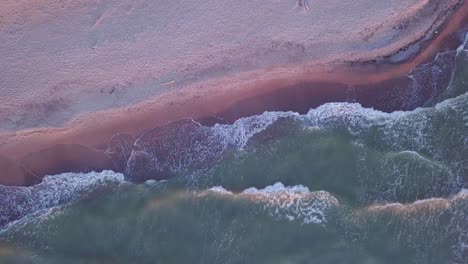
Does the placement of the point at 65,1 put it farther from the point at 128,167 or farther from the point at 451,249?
the point at 451,249

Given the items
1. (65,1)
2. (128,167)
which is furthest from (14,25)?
(128,167)

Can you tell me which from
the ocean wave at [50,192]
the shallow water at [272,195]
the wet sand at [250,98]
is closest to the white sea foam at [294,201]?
the shallow water at [272,195]

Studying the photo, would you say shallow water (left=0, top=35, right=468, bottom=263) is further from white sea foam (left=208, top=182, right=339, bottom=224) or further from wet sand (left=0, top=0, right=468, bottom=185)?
wet sand (left=0, top=0, right=468, bottom=185)

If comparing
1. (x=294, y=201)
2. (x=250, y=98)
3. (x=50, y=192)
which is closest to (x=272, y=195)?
(x=294, y=201)

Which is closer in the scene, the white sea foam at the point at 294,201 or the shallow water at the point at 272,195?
the shallow water at the point at 272,195

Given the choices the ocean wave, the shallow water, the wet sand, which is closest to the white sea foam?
the shallow water

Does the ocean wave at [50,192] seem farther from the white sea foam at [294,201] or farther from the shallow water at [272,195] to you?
the white sea foam at [294,201]
